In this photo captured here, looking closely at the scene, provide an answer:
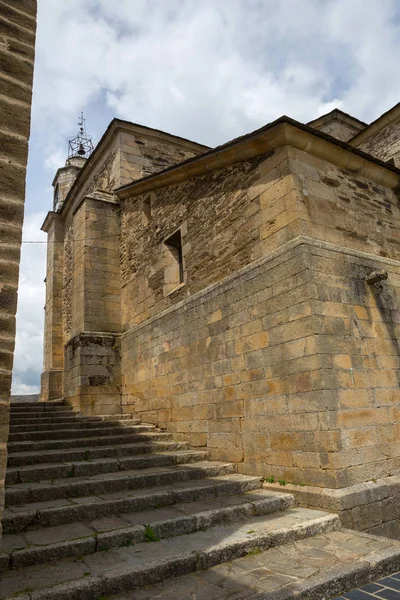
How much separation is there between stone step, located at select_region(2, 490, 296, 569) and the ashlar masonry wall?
64 cm

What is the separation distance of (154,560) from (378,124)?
9545 mm

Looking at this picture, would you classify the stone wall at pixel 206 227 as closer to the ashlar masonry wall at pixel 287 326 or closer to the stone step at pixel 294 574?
the ashlar masonry wall at pixel 287 326

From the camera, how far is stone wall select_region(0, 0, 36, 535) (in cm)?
225

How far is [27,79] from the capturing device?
2670mm

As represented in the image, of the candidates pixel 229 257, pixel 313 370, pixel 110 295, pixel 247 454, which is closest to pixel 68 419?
pixel 110 295

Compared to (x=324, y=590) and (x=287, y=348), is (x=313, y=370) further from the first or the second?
(x=324, y=590)

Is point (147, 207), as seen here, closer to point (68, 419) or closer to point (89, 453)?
point (68, 419)

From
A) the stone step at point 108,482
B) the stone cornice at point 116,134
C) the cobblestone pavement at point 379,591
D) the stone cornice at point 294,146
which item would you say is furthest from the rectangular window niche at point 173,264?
the cobblestone pavement at point 379,591

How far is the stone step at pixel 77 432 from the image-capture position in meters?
5.87

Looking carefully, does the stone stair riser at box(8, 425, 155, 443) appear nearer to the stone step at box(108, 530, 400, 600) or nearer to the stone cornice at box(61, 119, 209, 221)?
the stone step at box(108, 530, 400, 600)

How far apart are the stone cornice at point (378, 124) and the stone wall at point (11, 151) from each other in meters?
8.23

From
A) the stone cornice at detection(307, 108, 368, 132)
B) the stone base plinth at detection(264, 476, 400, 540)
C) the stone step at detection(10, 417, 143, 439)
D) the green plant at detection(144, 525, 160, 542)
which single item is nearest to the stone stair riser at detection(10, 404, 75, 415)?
the stone step at detection(10, 417, 143, 439)

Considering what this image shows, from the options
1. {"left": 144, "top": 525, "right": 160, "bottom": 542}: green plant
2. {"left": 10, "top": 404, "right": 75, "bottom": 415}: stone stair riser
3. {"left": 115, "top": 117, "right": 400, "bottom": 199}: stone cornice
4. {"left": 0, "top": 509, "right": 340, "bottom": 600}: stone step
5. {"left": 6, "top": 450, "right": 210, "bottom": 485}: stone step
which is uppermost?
{"left": 115, "top": 117, "right": 400, "bottom": 199}: stone cornice

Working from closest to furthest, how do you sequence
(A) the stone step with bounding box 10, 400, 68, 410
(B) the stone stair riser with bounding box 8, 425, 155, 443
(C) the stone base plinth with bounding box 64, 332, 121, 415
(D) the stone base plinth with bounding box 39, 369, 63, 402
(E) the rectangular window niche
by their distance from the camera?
(B) the stone stair riser with bounding box 8, 425, 155, 443
(E) the rectangular window niche
(A) the stone step with bounding box 10, 400, 68, 410
(C) the stone base plinth with bounding box 64, 332, 121, 415
(D) the stone base plinth with bounding box 39, 369, 63, 402
